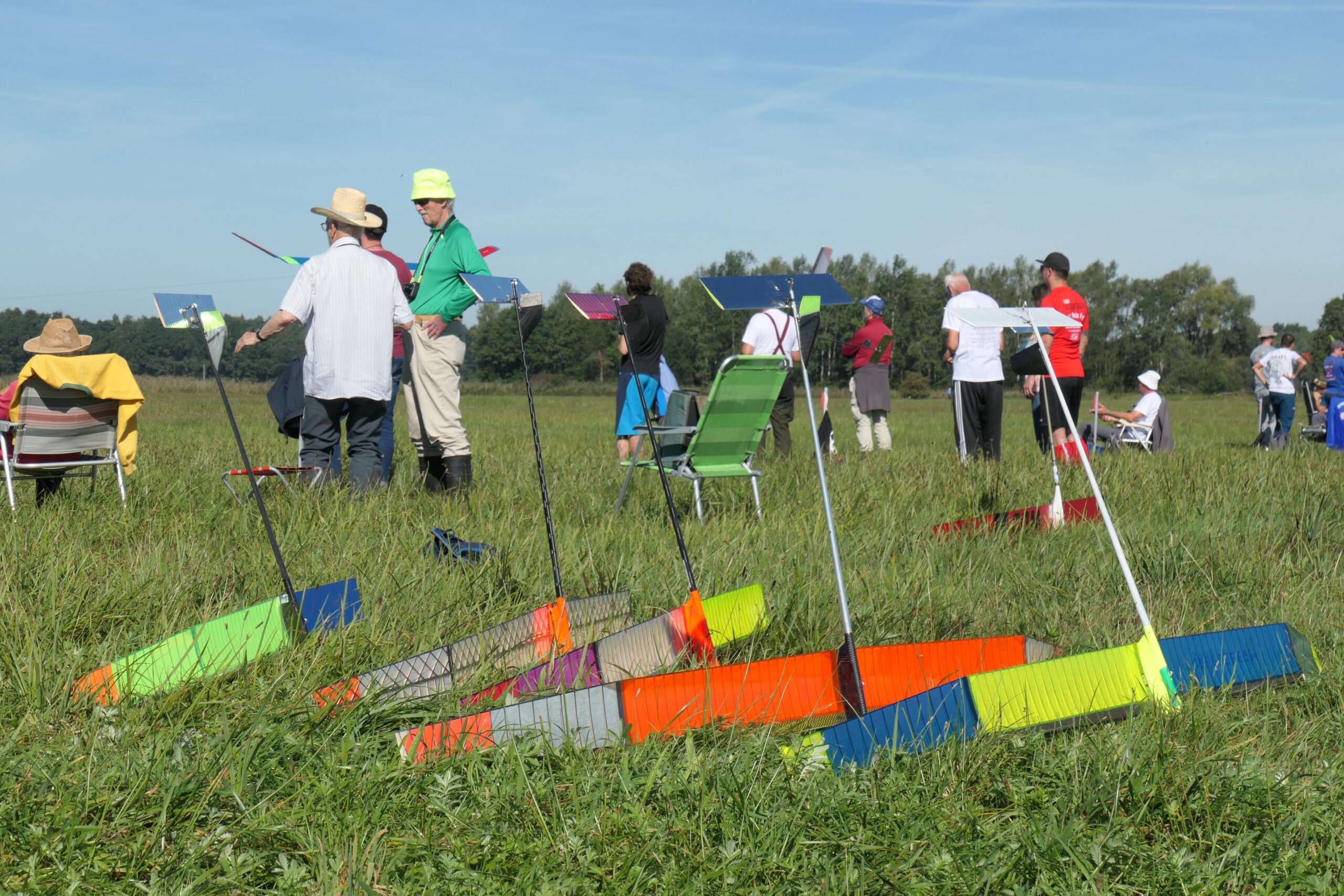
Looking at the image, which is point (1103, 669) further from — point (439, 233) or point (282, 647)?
point (439, 233)

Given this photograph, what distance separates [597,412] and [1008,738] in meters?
27.0

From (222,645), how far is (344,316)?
3436 mm

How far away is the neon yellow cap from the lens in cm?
655

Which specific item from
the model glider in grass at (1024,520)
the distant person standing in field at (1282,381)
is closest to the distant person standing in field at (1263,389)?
the distant person standing in field at (1282,381)

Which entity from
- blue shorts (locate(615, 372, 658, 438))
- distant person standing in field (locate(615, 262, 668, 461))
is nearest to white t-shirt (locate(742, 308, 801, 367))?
distant person standing in field (locate(615, 262, 668, 461))

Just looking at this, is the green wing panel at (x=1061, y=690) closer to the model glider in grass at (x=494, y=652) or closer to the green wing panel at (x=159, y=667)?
the model glider in grass at (x=494, y=652)

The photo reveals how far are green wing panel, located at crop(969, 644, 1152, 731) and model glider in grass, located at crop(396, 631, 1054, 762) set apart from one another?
356mm

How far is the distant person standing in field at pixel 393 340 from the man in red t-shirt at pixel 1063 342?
16.5ft

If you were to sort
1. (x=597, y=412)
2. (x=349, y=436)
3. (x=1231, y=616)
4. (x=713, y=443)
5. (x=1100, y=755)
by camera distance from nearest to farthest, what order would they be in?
(x=1100, y=755)
(x=1231, y=616)
(x=713, y=443)
(x=349, y=436)
(x=597, y=412)

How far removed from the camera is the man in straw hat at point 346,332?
6.03 meters

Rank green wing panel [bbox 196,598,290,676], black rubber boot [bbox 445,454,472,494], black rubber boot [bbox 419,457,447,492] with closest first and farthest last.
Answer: green wing panel [bbox 196,598,290,676] → black rubber boot [bbox 445,454,472,494] → black rubber boot [bbox 419,457,447,492]

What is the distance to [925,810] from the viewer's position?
2.19m

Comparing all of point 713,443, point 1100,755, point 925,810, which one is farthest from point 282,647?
point 713,443

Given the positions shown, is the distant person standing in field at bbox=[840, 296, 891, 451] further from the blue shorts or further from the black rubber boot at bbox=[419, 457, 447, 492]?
the black rubber boot at bbox=[419, 457, 447, 492]
